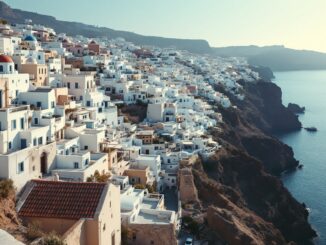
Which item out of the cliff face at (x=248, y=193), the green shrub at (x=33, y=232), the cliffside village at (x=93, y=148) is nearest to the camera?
the green shrub at (x=33, y=232)

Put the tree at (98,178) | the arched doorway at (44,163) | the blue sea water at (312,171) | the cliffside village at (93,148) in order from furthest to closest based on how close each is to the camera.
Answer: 1. the blue sea water at (312,171)
2. the tree at (98,178)
3. the arched doorway at (44,163)
4. the cliffside village at (93,148)

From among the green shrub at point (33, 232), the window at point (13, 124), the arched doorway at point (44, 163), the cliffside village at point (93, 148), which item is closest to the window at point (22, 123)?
the cliffside village at point (93, 148)

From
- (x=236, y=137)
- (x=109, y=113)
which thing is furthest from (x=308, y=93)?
(x=109, y=113)

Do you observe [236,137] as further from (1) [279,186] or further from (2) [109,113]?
(2) [109,113]

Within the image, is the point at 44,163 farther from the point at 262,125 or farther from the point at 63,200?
the point at 262,125

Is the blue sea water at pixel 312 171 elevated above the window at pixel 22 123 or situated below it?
below

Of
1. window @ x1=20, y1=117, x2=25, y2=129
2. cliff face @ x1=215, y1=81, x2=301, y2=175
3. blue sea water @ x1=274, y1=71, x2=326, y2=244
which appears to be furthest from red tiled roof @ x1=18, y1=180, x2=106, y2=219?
cliff face @ x1=215, y1=81, x2=301, y2=175

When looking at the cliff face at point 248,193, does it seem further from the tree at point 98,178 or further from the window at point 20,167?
the window at point 20,167

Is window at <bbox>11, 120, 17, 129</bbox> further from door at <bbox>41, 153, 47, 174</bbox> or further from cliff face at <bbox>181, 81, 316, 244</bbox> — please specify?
cliff face at <bbox>181, 81, 316, 244</bbox>
